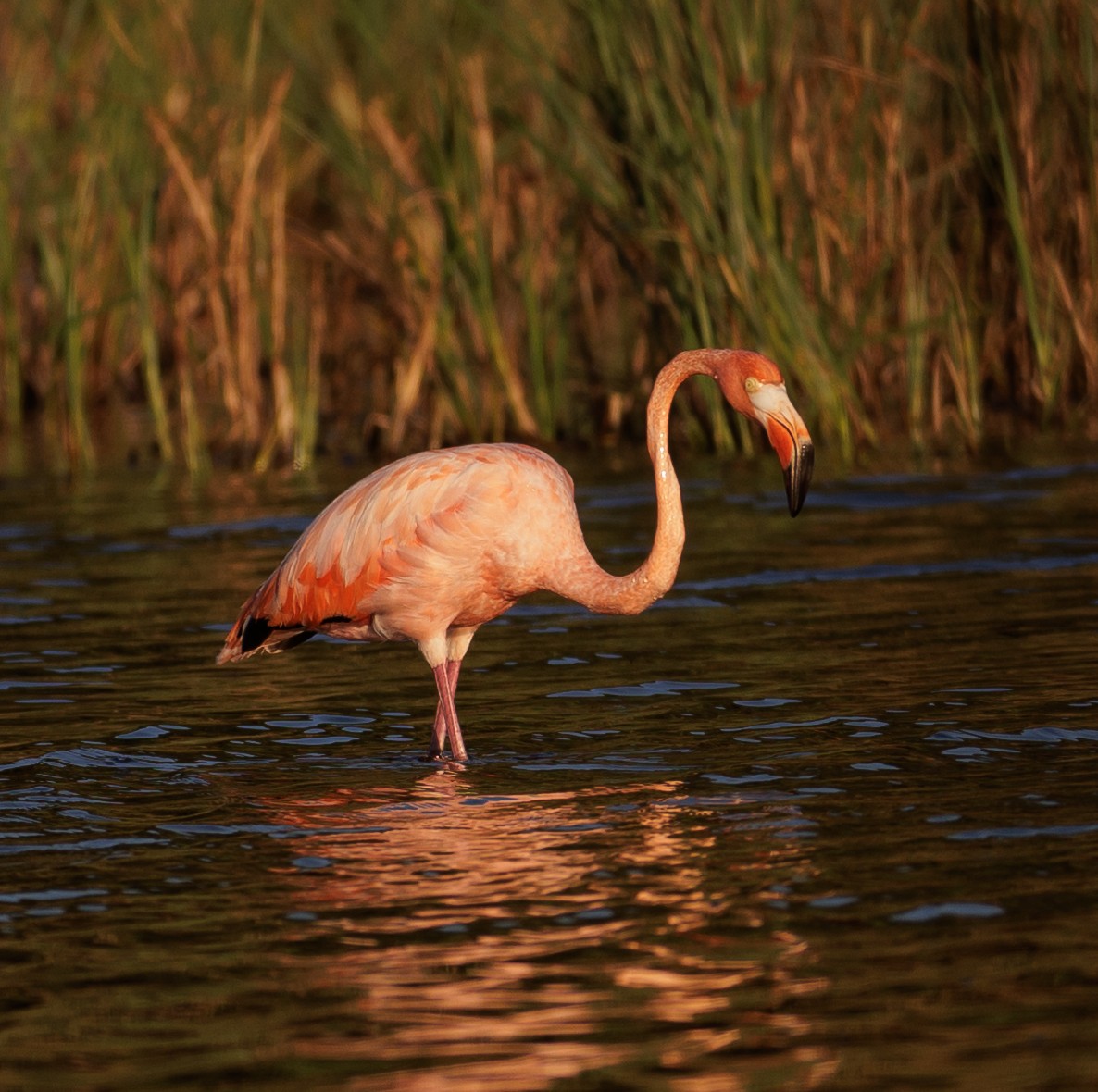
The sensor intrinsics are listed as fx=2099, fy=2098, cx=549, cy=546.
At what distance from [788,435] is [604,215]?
6.02 meters

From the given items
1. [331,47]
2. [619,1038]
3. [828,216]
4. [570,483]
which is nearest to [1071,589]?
[570,483]

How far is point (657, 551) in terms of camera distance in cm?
617

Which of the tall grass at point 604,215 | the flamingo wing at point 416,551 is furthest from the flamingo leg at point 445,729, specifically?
the tall grass at point 604,215

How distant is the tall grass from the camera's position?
10.3m

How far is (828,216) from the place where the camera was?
1083 cm

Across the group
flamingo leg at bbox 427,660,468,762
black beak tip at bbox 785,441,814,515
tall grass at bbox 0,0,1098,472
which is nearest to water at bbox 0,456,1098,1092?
flamingo leg at bbox 427,660,468,762

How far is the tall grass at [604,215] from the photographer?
10305mm

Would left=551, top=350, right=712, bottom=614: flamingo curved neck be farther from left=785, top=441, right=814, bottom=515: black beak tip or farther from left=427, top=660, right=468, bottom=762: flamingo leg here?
left=427, top=660, right=468, bottom=762: flamingo leg

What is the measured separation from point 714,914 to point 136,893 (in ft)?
4.32

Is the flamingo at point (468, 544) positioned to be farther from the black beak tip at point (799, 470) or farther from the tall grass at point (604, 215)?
the tall grass at point (604, 215)

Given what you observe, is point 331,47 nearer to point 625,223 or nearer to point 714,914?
point 625,223

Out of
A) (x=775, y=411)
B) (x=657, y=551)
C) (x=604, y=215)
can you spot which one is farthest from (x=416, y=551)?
(x=604, y=215)

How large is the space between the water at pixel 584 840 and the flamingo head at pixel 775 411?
2.50 feet

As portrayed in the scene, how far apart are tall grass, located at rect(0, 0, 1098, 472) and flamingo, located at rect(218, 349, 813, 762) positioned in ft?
12.4
